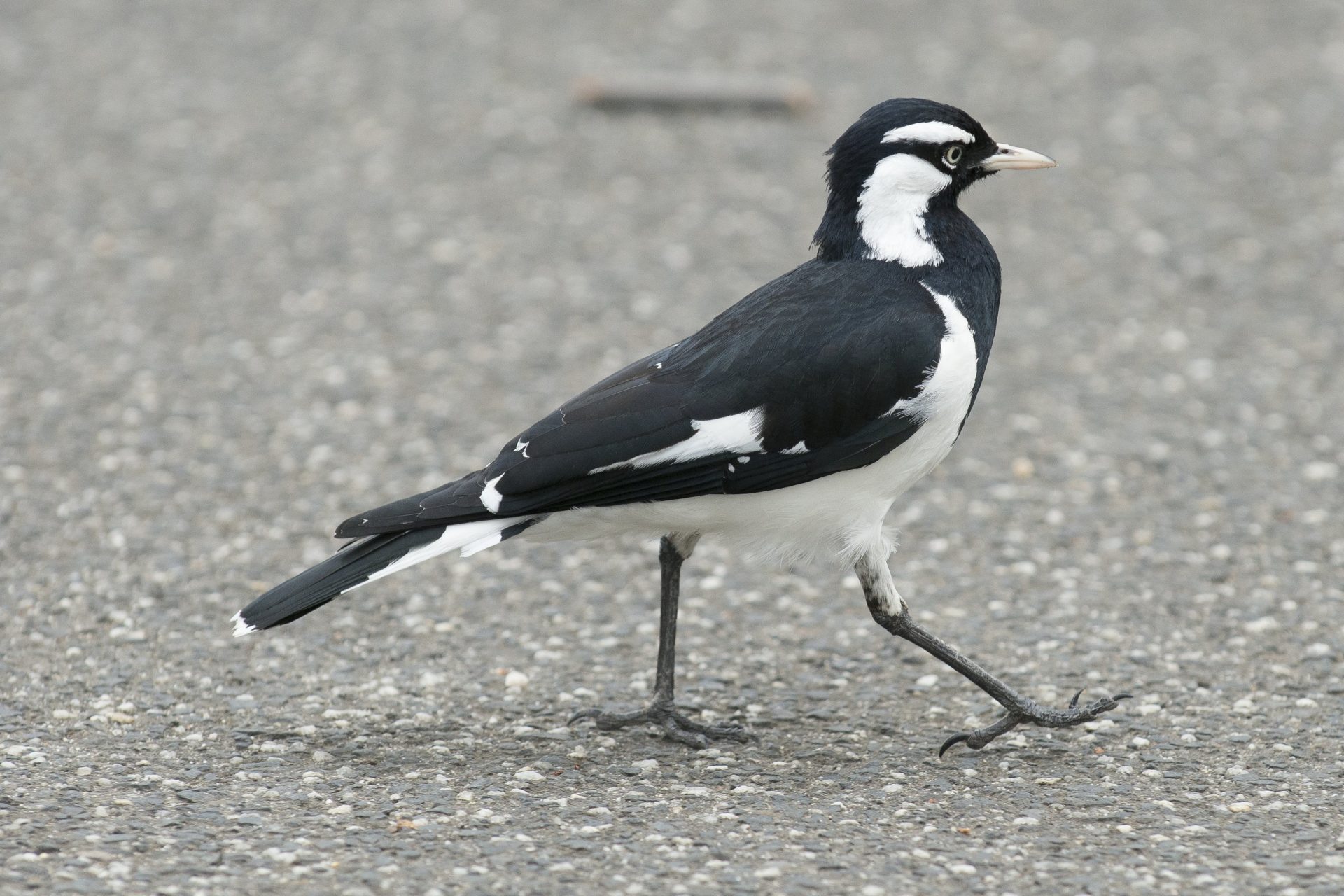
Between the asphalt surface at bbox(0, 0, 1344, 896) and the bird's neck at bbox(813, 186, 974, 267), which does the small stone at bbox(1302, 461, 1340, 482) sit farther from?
the bird's neck at bbox(813, 186, 974, 267)

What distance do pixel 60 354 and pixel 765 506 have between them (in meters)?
4.34

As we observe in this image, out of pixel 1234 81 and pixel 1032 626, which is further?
pixel 1234 81

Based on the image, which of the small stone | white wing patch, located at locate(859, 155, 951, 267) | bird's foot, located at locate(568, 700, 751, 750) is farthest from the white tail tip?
the small stone

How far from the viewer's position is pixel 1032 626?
5672 millimetres

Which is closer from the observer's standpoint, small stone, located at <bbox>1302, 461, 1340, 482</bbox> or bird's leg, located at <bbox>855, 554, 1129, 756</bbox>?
bird's leg, located at <bbox>855, 554, 1129, 756</bbox>

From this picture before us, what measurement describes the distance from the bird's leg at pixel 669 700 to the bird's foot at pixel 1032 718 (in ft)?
2.16

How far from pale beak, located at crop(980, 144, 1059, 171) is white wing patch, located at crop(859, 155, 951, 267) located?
0.19 meters

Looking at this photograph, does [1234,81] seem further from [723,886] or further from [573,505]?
[723,886]

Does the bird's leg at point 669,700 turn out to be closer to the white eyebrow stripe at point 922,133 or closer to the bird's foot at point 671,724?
the bird's foot at point 671,724

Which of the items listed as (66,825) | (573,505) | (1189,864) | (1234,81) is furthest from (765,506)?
(1234,81)

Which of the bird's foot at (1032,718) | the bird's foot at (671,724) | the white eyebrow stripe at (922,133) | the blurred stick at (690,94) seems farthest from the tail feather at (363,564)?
the blurred stick at (690,94)

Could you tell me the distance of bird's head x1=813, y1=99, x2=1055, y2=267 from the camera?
4.84 meters

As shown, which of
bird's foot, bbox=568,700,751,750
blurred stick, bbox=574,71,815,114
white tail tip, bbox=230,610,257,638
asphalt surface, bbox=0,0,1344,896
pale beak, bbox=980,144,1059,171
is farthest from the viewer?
blurred stick, bbox=574,71,815,114

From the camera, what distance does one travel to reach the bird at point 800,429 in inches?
180
